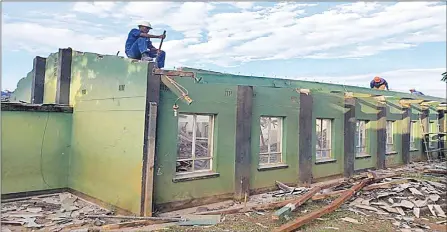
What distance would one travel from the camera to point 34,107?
1005 cm

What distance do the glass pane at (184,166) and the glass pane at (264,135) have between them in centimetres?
262

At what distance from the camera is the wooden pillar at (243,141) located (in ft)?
32.7

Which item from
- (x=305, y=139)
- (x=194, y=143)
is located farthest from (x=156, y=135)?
(x=305, y=139)

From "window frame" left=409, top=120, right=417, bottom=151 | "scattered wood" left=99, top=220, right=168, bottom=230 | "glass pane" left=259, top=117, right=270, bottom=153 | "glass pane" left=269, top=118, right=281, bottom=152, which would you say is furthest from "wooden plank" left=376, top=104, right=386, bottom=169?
"scattered wood" left=99, top=220, right=168, bottom=230

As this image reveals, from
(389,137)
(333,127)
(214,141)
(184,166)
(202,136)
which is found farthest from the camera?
(389,137)

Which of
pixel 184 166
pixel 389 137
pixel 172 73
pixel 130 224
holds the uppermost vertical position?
pixel 172 73

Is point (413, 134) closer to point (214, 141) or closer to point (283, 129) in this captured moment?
point (283, 129)

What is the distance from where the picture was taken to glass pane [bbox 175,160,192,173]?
9.03m

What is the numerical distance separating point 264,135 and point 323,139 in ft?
10.9

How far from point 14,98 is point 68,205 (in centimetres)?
777

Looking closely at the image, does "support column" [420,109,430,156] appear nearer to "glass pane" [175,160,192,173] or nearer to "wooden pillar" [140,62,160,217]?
"glass pane" [175,160,192,173]

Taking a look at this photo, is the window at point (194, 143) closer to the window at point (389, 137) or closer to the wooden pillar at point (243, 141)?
the wooden pillar at point (243, 141)

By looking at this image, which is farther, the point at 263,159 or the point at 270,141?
the point at 270,141

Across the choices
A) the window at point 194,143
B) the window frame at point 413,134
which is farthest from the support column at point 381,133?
the window at point 194,143
